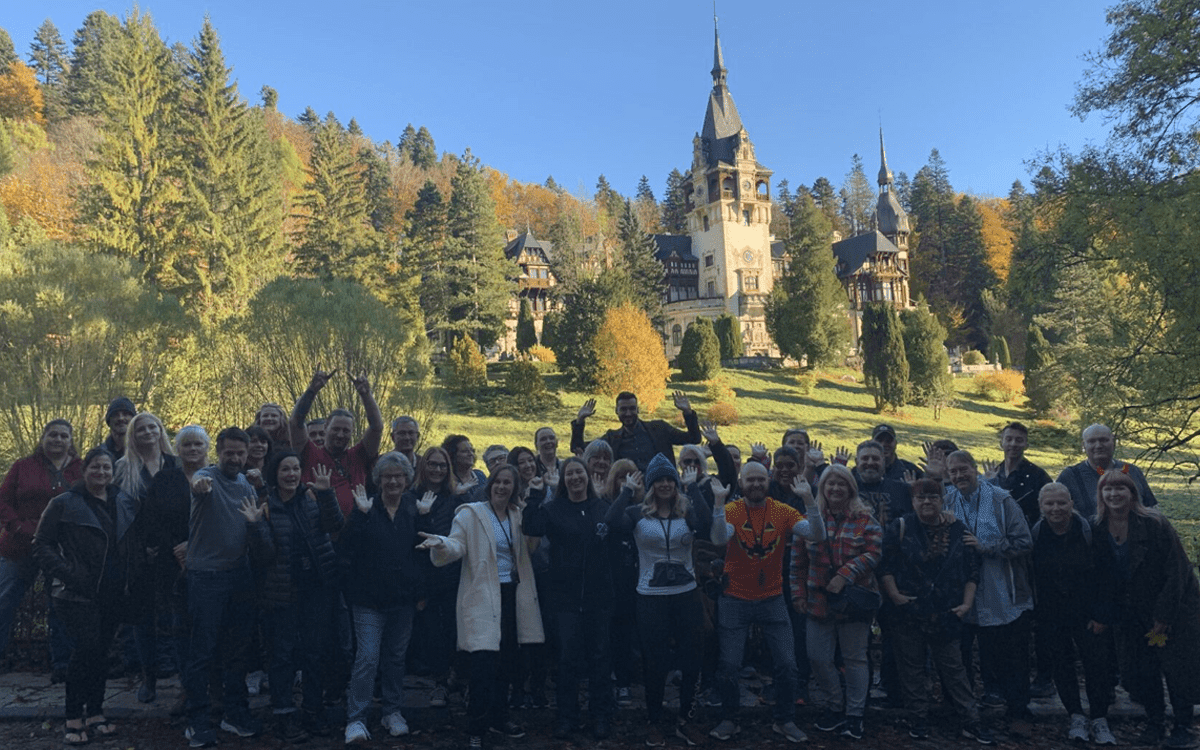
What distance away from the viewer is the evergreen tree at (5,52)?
237 feet

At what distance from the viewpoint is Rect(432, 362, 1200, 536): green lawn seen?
32125 mm

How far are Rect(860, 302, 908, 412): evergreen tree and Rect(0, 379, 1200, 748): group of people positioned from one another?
120 feet

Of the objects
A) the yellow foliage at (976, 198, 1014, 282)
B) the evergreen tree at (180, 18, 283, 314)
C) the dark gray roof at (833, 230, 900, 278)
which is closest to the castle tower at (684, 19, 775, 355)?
the dark gray roof at (833, 230, 900, 278)

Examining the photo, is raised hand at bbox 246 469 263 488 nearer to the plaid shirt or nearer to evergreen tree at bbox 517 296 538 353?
the plaid shirt

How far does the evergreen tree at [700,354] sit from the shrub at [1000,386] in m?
18.9

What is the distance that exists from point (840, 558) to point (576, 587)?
6.60 ft

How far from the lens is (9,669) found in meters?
6.34

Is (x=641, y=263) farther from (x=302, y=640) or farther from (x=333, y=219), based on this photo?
(x=302, y=640)

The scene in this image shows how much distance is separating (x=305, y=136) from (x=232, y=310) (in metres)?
65.1

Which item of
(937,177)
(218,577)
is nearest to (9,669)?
(218,577)

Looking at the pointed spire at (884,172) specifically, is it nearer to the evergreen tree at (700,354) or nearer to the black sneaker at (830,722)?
the evergreen tree at (700,354)

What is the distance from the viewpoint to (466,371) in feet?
124

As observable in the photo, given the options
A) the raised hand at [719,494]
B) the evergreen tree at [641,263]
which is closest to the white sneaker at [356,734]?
the raised hand at [719,494]

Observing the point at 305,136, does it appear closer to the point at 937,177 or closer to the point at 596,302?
the point at 596,302
